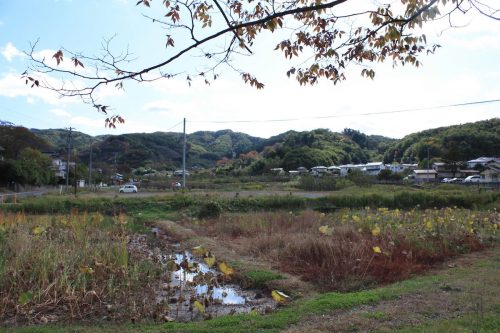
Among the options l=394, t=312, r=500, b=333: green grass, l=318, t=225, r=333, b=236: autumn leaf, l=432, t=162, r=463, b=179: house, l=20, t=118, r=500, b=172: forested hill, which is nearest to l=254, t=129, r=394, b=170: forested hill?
l=20, t=118, r=500, b=172: forested hill

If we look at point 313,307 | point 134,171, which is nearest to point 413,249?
point 313,307

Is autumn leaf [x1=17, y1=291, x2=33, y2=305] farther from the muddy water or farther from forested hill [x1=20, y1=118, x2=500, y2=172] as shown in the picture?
forested hill [x1=20, y1=118, x2=500, y2=172]

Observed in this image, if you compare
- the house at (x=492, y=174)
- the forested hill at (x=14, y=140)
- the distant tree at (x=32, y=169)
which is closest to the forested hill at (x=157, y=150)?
the forested hill at (x=14, y=140)

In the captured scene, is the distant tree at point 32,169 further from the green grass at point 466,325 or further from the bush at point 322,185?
the green grass at point 466,325

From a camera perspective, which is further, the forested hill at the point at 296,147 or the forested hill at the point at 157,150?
the forested hill at the point at 157,150

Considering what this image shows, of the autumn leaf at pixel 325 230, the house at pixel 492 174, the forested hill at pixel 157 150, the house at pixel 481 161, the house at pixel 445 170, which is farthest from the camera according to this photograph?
the forested hill at pixel 157 150

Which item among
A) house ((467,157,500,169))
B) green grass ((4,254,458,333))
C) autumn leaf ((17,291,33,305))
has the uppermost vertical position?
house ((467,157,500,169))

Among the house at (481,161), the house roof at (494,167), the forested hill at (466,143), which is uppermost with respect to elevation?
the forested hill at (466,143)

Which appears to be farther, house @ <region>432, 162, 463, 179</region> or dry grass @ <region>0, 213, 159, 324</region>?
house @ <region>432, 162, 463, 179</region>

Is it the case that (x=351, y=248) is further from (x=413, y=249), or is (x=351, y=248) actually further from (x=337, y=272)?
(x=413, y=249)

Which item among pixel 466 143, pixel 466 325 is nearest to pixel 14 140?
pixel 466 325

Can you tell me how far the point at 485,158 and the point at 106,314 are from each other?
303 ft

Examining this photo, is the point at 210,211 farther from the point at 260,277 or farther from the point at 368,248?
the point at 260,277

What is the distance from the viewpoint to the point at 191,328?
17.1ft
